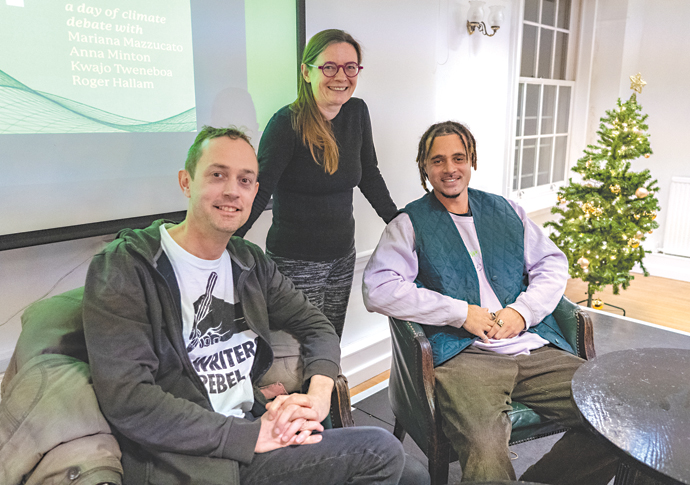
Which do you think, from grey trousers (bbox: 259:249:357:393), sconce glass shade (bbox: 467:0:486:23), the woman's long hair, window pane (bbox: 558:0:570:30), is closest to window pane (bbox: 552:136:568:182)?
window pane (bbox: 558:0:570:30)

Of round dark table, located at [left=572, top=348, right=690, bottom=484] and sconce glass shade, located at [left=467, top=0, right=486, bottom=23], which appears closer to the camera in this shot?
round dark table, located at [left=572, top=348, right=690, bottom=484]

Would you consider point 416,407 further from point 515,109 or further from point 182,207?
point 515,109

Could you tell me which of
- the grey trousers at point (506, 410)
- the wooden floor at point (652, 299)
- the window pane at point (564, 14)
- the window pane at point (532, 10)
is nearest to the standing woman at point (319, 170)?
the grey trousers at point (506, 410)

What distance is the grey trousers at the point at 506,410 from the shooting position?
150cm

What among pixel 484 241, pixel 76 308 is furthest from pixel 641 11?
pixel 76 308

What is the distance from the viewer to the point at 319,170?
6.29ft

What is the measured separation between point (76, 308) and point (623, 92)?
543 centimetres

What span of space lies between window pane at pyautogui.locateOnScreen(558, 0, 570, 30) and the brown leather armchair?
388cm

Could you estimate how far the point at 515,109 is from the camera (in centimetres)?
392

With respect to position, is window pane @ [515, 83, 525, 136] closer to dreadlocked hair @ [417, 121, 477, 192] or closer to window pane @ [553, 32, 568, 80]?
window pane @ [553, 32, 568, 80]

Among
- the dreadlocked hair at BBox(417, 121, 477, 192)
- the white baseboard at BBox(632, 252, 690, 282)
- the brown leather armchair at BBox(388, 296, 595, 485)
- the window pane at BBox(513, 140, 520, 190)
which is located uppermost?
the dreadlocked hair at BBox(417, 121, 477, 192)

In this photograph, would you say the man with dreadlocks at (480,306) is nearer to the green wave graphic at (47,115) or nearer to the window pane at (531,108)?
the green wave graphic at (47,115)

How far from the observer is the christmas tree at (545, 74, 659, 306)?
12.3 ft

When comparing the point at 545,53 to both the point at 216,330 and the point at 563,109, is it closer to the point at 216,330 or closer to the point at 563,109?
the point at 563,109
